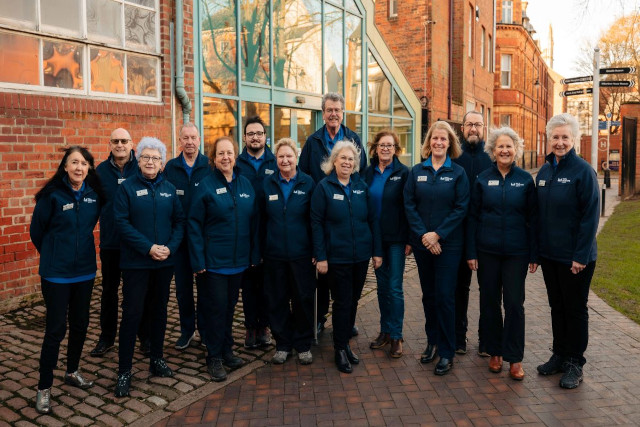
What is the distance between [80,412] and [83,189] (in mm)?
1616

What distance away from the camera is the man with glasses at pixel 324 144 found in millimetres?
5395

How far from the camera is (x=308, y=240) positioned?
4.88m

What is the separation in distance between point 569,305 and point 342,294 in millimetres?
1863

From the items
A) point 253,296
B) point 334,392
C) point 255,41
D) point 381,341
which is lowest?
point 334,392

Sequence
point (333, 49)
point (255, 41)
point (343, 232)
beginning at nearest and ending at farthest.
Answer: point (343, 232) < point (255, 41) < point (333, 49)

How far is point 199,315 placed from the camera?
4859 millimetres

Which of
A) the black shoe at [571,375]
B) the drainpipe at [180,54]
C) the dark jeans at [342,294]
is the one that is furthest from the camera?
the drainpipe at [180,54]

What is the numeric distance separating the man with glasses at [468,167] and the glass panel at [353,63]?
853 centimetres

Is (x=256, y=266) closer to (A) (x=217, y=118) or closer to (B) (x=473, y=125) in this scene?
(B) (x=473, y=125)

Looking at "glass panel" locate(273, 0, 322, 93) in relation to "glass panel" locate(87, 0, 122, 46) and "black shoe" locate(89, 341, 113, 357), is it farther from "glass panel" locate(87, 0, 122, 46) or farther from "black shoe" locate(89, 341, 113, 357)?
"black shoe" locate(89, 341, 113, 357)

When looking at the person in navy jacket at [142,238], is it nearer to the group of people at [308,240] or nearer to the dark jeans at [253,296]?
the group of people at [308,240]

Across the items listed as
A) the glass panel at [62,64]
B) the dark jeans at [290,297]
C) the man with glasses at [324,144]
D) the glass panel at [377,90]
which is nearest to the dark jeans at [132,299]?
the dark jeans at [290,297]

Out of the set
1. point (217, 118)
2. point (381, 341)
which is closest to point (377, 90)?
point (217, 118)

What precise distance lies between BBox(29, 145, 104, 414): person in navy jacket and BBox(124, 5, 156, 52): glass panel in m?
4.23
